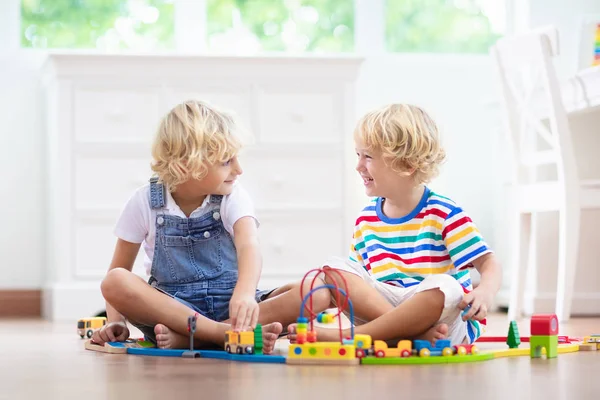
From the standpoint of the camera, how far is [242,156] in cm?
324

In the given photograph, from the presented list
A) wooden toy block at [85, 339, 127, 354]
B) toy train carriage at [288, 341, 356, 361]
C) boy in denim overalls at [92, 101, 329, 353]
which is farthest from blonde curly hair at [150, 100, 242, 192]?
toy train carriage at [288, 341, 356, 361]

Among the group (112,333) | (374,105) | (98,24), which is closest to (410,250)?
(112,333)

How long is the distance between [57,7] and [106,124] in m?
0.73

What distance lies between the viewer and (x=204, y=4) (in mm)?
3775

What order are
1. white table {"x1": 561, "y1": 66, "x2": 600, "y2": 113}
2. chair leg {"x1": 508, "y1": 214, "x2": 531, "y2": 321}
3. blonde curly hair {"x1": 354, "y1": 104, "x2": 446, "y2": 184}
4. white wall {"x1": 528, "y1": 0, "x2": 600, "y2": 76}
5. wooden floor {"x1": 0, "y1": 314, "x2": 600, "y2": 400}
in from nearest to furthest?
wooden floor {"x1": 0, "y1": 314, "x2": 600, "y2": 400} < blonde curly hair {"x1": 354, "y1": 104, "x2": 446, "y2": 184} < white table {"x1": 561, "y1": 66, "x2": 600, "y2": 113} < chair leg {"x1": 508, "y1": 214, "x2": 531, "y2": 321} < white wall {"x1": 528, "y1": 0, "x2": 600, "y2": 76}

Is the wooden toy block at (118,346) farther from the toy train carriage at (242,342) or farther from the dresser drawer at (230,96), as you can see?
the dresser drawer at (230,96)

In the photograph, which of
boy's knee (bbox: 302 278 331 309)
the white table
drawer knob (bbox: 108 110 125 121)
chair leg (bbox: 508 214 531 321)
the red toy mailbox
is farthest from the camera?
drawer knob (bbox: 108 110 125 121)

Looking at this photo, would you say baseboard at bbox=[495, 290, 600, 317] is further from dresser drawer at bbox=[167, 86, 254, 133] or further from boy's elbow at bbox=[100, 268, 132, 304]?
boy's elbow at bbox=[100, 268, 132, 304]

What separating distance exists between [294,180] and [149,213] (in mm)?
1411

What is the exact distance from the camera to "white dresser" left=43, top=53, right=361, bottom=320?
126 inches

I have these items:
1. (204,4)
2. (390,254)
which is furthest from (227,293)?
(204,4)

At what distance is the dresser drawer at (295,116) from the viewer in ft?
10.7

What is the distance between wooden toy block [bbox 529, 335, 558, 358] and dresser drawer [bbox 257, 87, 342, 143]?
1698 mm

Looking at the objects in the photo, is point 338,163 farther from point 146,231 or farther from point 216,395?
point 216,395
